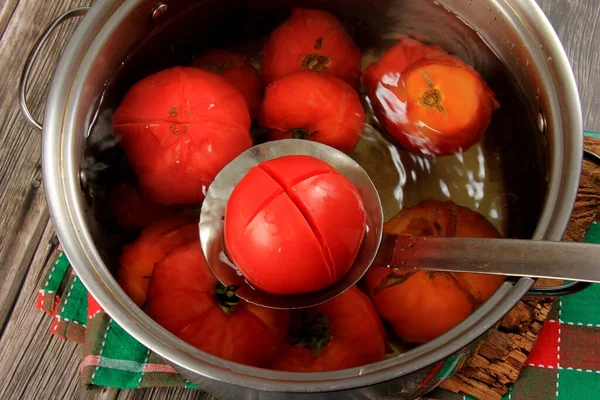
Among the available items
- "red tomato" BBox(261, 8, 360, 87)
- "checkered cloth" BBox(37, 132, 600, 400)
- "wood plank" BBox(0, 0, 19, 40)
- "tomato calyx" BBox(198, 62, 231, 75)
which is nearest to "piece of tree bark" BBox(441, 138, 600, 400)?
"checkered cloth" BBox(37, 132, 600, 400)

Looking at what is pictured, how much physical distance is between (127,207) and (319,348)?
28 cm

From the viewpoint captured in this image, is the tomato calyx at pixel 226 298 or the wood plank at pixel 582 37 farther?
the wood plank at pixel 582 37

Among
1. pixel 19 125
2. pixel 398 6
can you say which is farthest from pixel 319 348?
pixel 19 125

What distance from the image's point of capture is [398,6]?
2.64 ft

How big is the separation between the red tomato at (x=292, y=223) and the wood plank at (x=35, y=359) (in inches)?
14.2

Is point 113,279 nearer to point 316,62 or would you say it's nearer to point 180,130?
point 180,130

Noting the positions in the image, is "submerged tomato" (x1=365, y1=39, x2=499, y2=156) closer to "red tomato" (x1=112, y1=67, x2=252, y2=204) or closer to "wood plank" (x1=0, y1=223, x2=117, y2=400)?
"red tomato" (x1=112, y1=67, x2=252, y2=204)

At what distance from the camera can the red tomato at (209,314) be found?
2.05 feet

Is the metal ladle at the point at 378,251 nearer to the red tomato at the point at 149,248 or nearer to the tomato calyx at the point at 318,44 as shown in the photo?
the red tomato at the point at 149,248

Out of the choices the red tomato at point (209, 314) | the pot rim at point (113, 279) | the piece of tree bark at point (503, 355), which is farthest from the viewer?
the piece of tree bark at point (503, 355)

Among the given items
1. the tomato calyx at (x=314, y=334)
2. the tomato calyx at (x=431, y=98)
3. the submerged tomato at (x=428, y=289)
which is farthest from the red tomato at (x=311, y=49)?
the tomato calyx at (x=314, y=334)

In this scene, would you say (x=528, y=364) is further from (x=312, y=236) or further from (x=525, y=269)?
(x=312, y=236)

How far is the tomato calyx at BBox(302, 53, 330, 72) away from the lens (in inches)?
30.1

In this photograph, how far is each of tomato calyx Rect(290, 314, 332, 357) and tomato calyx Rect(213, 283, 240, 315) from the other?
0.08m
